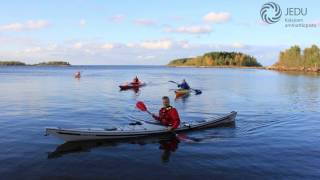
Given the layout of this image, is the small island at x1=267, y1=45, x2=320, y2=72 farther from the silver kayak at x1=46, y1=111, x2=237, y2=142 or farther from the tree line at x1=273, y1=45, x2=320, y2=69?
the silver kayak at x1=46, y1=111, x2=237, y2=142

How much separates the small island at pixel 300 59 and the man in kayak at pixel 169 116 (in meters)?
145

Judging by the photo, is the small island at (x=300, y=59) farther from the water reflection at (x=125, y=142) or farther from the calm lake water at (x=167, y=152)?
the water reflection at (x=125, y=142)

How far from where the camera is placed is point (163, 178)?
13.3m

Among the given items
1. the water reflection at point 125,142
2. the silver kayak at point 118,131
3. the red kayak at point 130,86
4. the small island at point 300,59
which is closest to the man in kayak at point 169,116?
the silver kayak at point 118,131

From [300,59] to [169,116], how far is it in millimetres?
160258

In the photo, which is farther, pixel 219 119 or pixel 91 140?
pixel 219 119

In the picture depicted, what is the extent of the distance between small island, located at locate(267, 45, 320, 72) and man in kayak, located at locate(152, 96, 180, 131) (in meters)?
145

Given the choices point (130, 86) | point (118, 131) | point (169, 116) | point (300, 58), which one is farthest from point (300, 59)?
point (118, 131)

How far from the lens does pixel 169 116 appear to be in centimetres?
1930

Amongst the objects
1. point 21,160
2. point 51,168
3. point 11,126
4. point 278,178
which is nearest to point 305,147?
point 278,178

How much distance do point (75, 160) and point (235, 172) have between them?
242 inches

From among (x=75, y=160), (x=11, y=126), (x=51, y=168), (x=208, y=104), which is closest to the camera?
(x=51, y=168)

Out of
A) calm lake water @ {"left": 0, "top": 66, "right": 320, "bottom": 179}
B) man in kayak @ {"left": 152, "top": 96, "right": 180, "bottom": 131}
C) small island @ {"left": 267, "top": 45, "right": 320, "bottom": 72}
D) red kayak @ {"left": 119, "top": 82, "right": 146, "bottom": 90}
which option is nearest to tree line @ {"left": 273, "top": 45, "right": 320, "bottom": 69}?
small island @ {"left": 267, "top": 45, "right": 320, "bottom": 72}

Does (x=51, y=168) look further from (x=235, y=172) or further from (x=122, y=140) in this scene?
(x=235, y=172)
